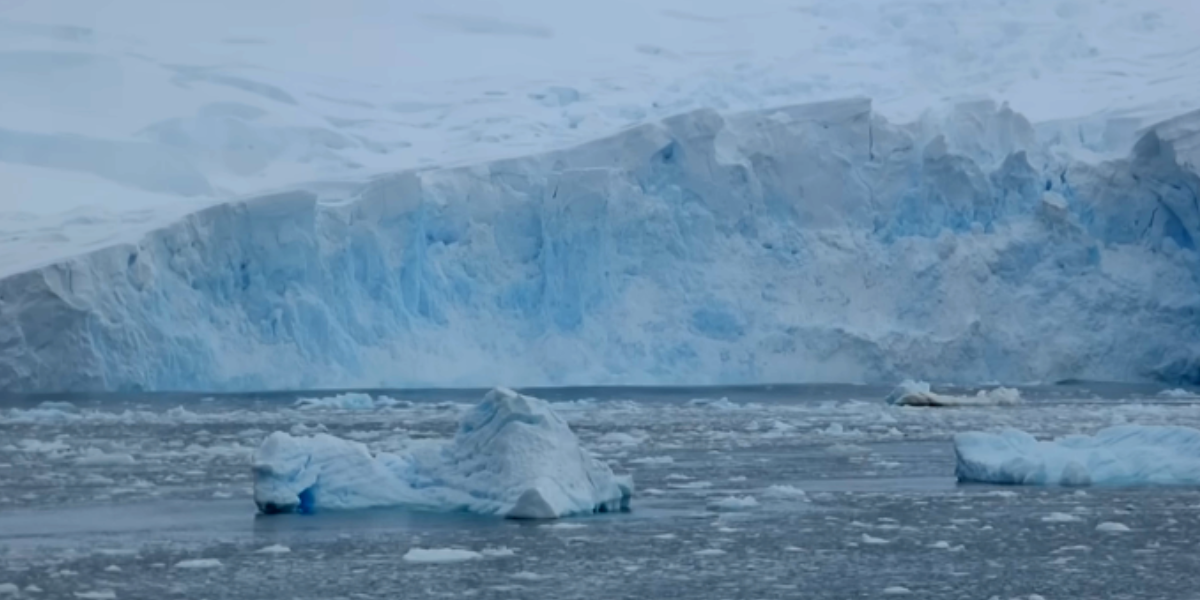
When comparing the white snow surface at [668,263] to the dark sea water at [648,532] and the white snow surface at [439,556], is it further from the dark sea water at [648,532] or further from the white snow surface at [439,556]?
the white snow surface at [439,556]

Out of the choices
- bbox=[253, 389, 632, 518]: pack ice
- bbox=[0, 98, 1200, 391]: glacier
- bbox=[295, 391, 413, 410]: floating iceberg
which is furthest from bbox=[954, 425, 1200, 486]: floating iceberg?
bbox=[0, 98, 1200, 391]: glacier

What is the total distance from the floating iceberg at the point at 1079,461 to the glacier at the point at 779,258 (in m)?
12.2

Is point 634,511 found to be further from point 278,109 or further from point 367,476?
point 278,109

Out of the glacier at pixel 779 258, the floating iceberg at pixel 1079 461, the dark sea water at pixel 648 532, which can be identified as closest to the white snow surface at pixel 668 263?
the glacier at pixel 779 258

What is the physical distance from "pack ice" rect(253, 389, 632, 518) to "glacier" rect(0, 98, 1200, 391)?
12.6 meters

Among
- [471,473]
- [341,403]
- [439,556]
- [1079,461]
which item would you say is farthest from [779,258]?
[439,556]

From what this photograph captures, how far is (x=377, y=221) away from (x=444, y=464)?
13418 mm

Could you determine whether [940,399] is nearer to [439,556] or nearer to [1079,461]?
[1079,461]

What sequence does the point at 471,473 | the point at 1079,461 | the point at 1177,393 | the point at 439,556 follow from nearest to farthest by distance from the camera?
the point at 439,556 < the point at 471,473 < the point at 1079,461 < the point at 1177,393

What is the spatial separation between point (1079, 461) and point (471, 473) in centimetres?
383

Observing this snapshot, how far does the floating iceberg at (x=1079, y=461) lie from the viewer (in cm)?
1109

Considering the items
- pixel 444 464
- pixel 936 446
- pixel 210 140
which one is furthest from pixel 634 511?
pixel 210 140

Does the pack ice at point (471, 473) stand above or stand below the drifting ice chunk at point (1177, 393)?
above

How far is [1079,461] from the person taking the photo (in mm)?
11102
